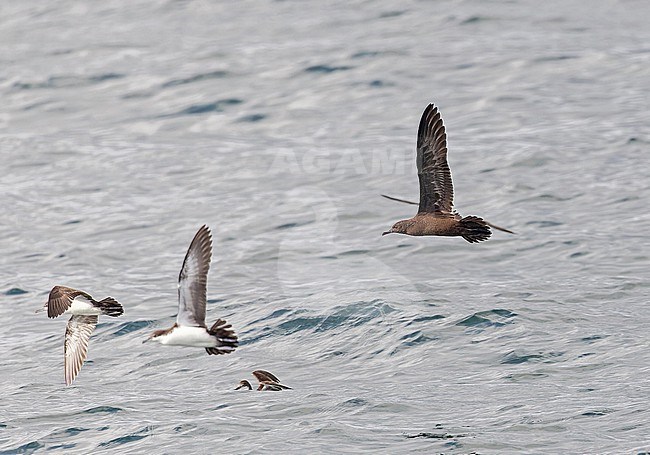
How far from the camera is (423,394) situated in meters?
13.8

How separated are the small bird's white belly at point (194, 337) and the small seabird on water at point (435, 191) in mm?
2703

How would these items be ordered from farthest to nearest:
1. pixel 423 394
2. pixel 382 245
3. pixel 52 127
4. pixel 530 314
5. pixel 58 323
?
pixel 52 127 → pixel 382 245 → pixel 58 323 → pixel 530 314 → pixel 423 394

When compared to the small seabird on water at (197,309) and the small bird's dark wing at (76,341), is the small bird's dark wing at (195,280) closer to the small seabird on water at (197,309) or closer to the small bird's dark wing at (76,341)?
the small seabird on water at (197,309)

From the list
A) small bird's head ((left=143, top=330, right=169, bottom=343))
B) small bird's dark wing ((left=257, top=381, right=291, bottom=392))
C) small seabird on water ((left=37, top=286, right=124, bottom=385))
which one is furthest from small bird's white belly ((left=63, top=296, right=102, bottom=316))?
small bird's dark wing ((left=257, top=381, right=291, bottom=392))

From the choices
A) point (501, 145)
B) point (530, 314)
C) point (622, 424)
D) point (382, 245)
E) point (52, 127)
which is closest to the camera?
point (622, 424)

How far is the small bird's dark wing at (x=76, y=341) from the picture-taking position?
14.7m

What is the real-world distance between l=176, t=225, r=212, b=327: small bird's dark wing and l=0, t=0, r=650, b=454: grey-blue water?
171 cm

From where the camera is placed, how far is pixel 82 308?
1337cm

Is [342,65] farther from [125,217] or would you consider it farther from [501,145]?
[125,217]

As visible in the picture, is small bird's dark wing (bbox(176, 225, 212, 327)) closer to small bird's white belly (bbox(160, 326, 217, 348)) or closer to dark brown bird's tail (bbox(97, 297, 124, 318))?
small bird's white belly (bbox(160, 326, 217, 348))

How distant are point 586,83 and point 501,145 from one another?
4.70 meters

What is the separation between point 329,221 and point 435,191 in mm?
8233

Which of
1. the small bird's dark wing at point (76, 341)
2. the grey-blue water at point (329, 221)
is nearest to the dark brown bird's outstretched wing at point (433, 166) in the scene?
the grey-blue water at point (329, 221)

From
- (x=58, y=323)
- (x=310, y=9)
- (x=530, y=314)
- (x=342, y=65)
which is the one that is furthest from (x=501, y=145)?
(x=310, y=9)
